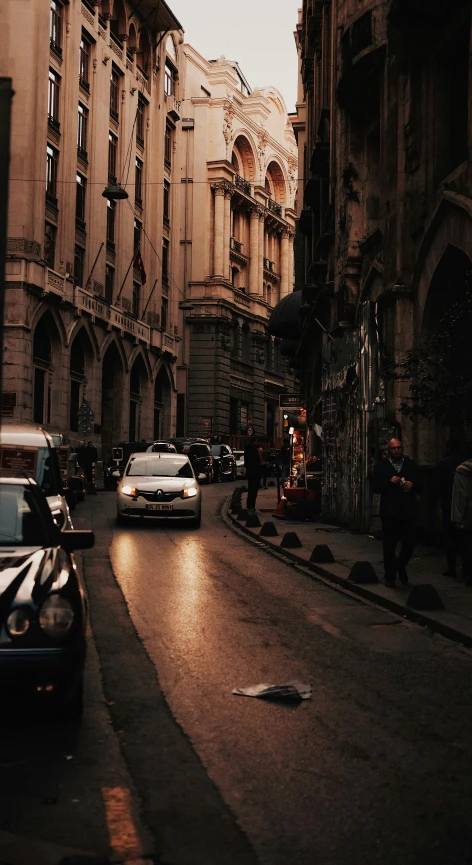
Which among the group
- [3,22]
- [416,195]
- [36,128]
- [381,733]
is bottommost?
[381,733]

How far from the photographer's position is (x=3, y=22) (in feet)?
138

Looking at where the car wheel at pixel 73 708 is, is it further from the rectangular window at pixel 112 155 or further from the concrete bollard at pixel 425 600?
the rectangular window at pixel 112 155

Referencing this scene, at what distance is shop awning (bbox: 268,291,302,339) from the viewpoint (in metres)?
43.1

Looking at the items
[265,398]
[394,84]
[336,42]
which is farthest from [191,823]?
[265,398]

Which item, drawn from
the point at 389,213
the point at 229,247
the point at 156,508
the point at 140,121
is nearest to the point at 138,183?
the point at 140,121

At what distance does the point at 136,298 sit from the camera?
58000mm

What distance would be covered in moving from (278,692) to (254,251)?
7599 cm

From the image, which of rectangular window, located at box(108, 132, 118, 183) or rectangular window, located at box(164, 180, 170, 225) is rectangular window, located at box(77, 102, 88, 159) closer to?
rectangular window, located at box(108, 132, 118, 183)

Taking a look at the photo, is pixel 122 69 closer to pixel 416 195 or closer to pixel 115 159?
pixel 115 159

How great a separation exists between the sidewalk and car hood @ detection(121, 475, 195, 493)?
1.61 m

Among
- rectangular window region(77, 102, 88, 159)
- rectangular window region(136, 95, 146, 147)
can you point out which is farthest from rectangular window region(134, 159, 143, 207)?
rectangular window region(77, 102, 88, 159)

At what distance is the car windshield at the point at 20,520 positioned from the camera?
22.2 feet

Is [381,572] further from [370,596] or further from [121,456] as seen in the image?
[121,456]

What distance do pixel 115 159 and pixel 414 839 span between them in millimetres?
52867
